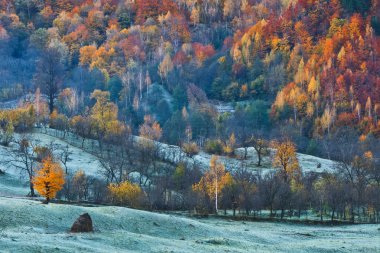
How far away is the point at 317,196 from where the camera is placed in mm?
87750

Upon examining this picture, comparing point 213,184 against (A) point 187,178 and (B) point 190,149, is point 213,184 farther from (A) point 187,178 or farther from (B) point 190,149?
(B) point 190,149

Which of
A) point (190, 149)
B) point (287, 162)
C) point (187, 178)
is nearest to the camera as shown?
point (187, 178)

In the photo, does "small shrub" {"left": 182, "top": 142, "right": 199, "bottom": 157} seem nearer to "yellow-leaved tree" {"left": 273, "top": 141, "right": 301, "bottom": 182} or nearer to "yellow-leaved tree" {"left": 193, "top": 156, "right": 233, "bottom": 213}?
"yellow-leaved tree" {"left": 273, "top": 141, "right": 301, "bottom": 182}

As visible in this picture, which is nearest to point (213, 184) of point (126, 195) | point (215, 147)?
point (126, 195)

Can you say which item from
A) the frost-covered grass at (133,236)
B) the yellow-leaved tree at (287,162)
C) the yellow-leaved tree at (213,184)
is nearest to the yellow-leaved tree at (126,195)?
the yellow-leaved tree at (213,184)

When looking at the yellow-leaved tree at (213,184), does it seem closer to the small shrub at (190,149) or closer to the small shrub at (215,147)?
the small shrub at (190,149)

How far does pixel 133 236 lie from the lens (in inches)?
1764

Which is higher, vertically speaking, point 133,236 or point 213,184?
point 213,184

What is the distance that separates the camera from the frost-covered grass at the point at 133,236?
3865cm

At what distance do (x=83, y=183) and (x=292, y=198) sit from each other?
33.3 metres

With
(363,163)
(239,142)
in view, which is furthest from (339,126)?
(363,163)

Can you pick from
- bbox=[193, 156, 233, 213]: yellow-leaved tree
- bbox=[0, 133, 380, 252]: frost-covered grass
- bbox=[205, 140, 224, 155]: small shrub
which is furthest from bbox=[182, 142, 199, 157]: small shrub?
bbox=[0, 133, 380, 252]: frost-covered grass

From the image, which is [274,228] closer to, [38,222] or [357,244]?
[357,244]

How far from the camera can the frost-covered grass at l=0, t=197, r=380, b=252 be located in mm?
38653
